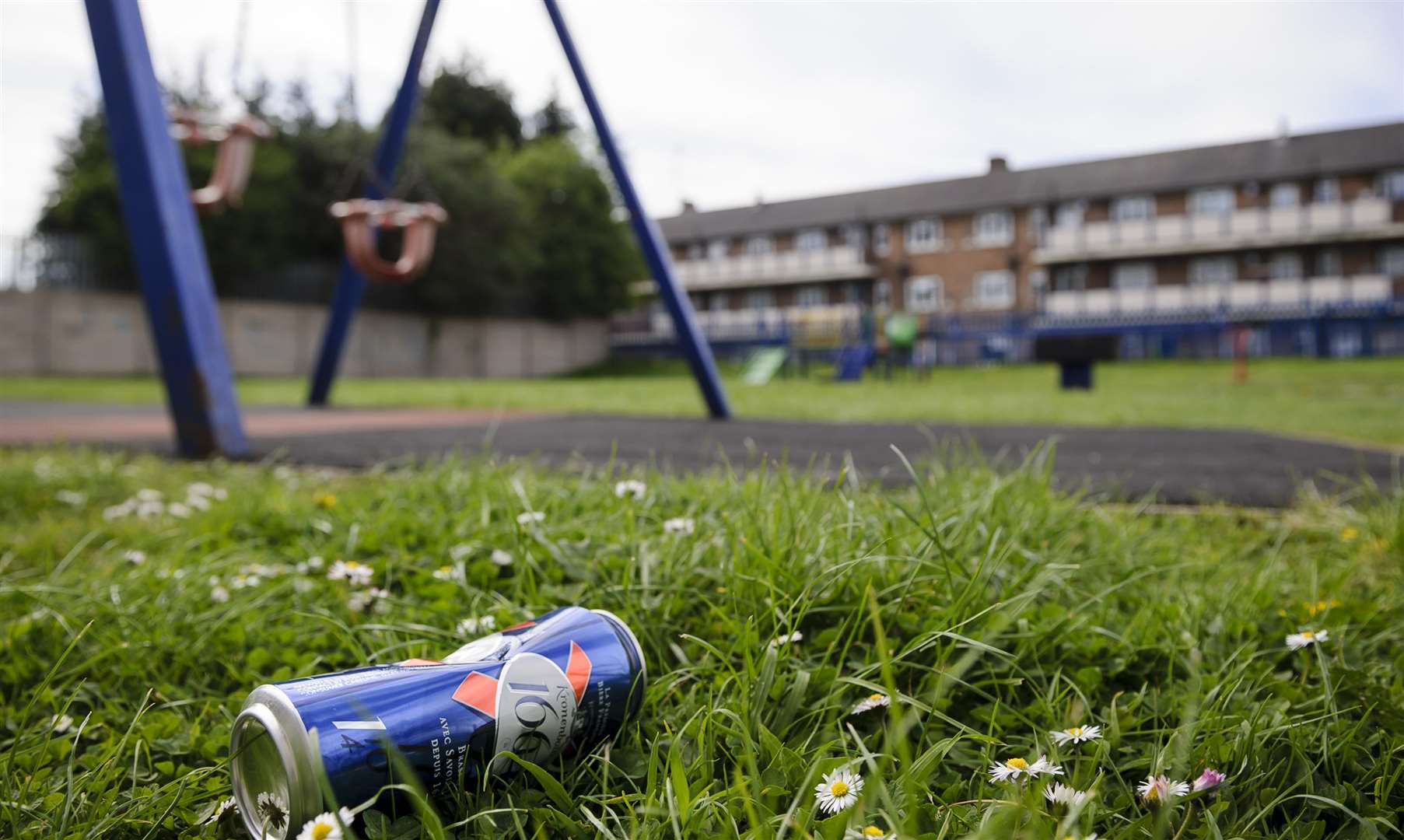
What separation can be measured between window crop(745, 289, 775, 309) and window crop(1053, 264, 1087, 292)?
13418mm

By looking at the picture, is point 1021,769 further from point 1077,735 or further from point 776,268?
point 776,268

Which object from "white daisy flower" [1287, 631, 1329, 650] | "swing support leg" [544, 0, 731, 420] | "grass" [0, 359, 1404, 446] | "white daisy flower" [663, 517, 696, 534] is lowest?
"grass" [0, 359, 1404, 446]

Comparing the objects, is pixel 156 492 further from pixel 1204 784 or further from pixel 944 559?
pixel 1204 784

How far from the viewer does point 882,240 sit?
4169cm

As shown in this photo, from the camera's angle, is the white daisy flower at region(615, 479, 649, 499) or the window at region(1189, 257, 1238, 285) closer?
the white daisy flower at region(615, 479, 649, 499)

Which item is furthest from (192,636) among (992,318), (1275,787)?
(992,318)

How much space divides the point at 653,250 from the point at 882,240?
3711 cm

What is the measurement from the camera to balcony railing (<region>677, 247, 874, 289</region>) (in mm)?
41500

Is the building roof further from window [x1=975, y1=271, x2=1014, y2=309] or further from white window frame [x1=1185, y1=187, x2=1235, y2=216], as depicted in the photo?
window [x1=975, y1=271, x2=1014, y2=309]

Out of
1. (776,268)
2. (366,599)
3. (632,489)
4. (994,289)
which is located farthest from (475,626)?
(776,268)

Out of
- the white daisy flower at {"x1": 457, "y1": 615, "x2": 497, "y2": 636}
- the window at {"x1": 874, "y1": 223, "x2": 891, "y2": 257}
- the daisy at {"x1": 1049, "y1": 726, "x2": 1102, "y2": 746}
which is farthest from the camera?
the window at {"x1": 874, "y1": 223, "x2": 891, "y2": 257}

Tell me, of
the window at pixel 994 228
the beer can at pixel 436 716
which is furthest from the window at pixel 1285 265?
the beer can at pixel 436 716

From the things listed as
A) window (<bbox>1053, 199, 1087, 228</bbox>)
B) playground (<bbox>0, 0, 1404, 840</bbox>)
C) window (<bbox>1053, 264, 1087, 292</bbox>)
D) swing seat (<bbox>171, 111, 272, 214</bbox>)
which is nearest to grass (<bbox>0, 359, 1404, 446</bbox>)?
swing seat (<bbox>171, 111, 272, 214</bbox>)

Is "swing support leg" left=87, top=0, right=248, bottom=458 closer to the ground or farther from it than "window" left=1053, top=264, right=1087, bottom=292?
farther from it
